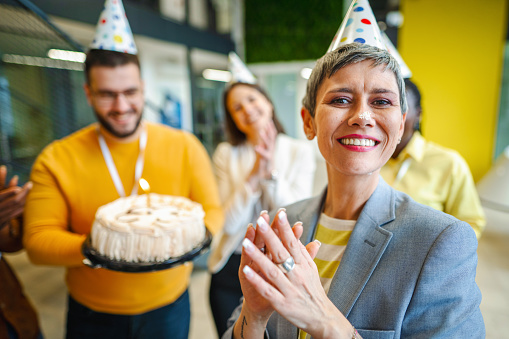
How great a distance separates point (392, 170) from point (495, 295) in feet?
7.25

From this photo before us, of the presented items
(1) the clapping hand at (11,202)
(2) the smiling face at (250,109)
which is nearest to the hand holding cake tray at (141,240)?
(1) the clapping hand at (11,202)

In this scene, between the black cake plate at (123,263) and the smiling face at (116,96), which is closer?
the black cake plate at (123,263)

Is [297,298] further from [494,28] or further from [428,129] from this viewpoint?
[494,28]

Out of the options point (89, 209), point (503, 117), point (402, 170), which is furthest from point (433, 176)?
point (503, 117)

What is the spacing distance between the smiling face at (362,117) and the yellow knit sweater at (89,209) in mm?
936

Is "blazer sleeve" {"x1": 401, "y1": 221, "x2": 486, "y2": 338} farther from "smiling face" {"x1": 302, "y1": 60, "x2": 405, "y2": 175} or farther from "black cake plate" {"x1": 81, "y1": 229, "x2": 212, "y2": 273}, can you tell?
"black cake plate" {"x1": 81, "y1": 229, "x2": 212, "y2": 273}

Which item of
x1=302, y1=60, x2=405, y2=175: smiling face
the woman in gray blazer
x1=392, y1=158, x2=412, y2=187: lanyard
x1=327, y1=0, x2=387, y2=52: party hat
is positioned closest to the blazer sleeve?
the woman in gray blazer

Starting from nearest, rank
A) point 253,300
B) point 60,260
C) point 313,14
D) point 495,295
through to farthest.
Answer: point 253,300 < point 60,260 < point 495,295 < point 313,14

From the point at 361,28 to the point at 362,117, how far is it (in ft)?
0.96

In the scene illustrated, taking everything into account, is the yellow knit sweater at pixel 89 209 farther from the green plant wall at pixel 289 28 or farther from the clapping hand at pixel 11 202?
the green plant wall at pixel 289 28

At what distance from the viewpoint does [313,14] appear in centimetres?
764

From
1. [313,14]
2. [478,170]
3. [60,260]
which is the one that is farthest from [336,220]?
[313,14]

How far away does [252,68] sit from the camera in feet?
27.5

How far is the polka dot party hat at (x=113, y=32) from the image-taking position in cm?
145
